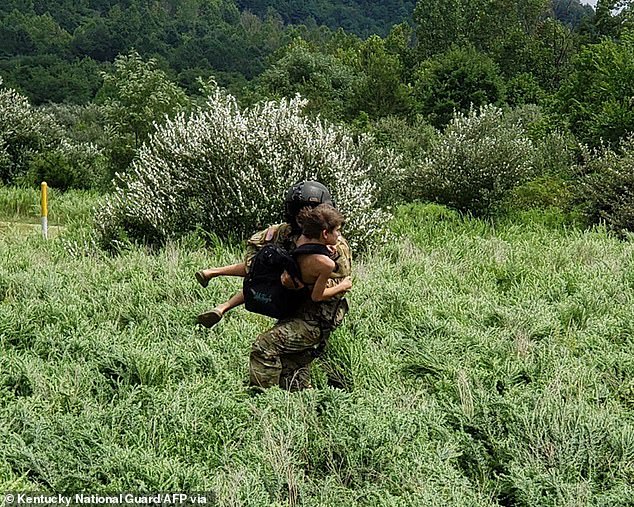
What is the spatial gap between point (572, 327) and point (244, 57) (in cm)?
9960

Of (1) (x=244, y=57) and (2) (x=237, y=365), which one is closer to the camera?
(2) (x=237, y=365)

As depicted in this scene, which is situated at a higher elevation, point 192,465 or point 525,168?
point 525,168

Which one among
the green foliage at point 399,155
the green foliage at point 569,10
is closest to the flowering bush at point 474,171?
the green foliage at point 399,155

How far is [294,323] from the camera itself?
189 inches

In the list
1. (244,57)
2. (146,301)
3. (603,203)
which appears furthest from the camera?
(244,57)

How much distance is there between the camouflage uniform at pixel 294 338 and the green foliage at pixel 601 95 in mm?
12247

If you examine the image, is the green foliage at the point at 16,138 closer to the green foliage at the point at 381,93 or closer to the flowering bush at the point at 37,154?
the flowering bush at the point at 37,154

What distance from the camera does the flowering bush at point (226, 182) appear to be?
9.60 meters

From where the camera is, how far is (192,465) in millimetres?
3912

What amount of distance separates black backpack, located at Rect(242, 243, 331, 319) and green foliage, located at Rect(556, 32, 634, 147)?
1247 centimetres

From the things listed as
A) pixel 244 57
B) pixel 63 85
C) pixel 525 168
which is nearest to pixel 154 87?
pixel 525 168

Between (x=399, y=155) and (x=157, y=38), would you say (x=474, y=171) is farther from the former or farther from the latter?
(x=157, y=38)

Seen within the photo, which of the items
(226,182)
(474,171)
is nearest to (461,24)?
(474,171)

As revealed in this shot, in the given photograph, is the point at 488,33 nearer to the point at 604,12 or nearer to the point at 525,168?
the point at 604,12
